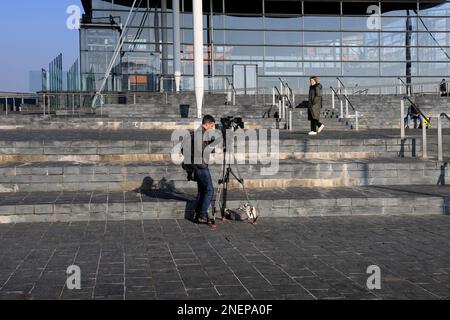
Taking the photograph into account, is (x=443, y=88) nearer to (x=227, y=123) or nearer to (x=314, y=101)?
(x=314, y=101)

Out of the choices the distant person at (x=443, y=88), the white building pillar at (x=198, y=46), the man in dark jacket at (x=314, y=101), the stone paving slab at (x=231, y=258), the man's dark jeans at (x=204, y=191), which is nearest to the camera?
the stone paving slab at (x=231, y=258)

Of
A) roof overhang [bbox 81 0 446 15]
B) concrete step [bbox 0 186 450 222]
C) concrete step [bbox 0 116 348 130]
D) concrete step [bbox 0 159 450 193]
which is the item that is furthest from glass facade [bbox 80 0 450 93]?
concrete step [bbox 0 186 450 222]

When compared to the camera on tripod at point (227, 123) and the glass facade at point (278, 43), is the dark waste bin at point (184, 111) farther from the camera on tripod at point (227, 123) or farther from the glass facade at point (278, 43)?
the camera on tripod at point (227, 123)

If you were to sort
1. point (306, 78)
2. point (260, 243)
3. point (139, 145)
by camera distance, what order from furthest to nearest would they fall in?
point (306, 78) < point (139, 145) < point (260, 243)

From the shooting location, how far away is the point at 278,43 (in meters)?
34.4

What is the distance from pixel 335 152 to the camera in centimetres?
1417

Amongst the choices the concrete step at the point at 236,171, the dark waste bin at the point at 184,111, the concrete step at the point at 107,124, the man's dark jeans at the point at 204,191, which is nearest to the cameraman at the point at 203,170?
the man's dark jeans at the point at 204,191

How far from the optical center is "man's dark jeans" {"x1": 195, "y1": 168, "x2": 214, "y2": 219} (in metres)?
8.94

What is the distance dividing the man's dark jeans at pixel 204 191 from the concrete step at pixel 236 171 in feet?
5.61

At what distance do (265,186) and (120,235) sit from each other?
4.12 m

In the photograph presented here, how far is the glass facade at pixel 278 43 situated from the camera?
31734 mm

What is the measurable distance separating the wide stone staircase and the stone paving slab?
38 centimetres

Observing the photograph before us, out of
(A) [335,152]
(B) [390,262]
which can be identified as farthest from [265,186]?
(B) [390,262]
